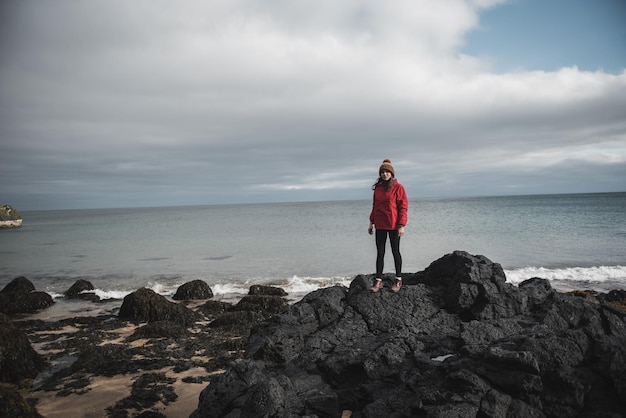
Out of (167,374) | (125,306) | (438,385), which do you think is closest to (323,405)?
(438,385)

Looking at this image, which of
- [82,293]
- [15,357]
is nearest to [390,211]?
[15,357]

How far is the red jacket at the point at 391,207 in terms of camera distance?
7.86m

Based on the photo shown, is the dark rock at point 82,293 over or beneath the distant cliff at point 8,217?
beneath

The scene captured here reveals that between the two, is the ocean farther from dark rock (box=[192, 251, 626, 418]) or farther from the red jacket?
dark rock (box=[192, 251, 626, 418])

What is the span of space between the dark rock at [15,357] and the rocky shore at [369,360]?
1.3 inches

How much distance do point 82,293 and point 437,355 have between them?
18.9m

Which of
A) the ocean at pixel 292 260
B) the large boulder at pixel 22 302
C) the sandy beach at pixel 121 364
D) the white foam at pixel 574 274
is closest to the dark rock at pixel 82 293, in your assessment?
the ocean at pixel 292 260

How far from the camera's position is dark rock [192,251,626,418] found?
4.30m

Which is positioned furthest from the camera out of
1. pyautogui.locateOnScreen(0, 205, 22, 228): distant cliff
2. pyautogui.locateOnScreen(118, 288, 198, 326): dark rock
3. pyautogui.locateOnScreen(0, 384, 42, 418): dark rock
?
pyautogui.locateOnScreen(0, 205, 22, 228): distant cliff

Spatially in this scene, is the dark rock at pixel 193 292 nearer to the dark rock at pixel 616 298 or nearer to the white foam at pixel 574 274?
the white foam at pixel 574 274

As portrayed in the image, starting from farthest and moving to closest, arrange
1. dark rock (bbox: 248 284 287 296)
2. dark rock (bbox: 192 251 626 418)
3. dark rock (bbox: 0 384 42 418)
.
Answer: dark rock (bbox: 248 284 287 296)
dark rock (bbox: 0 384 42 418)
dark rock (bbox: 192 251 626 418)

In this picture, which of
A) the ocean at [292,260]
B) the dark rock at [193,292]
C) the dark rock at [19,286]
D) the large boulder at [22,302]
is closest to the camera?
the large boulder at [22,302]

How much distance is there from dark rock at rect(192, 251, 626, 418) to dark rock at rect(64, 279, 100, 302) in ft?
47.7

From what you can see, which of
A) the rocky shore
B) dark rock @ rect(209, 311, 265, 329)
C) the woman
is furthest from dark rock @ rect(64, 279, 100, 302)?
the woman
